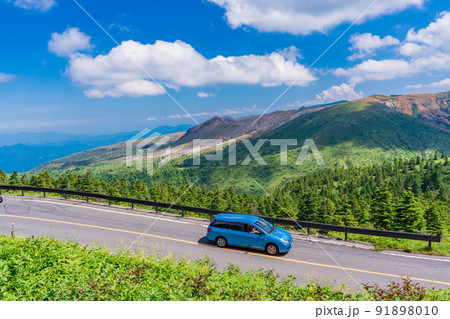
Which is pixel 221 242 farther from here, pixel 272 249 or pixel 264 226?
pixel 272 249

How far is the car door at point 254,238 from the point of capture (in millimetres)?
13047

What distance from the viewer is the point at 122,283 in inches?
262

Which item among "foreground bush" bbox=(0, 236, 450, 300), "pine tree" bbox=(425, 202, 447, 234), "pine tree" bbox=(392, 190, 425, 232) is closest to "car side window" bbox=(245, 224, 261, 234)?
"foreground bush" bbox=(0, 236, 450, 300)

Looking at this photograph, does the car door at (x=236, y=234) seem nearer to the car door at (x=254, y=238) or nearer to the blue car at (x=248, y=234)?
the blue car at (x=248, y=234)

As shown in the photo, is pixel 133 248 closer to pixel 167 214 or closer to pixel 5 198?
pixel 167 214

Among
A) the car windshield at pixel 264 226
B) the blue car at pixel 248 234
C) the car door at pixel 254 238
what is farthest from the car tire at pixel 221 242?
the car windshield at pixel 264 226

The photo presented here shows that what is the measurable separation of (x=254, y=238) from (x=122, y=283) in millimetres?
7748

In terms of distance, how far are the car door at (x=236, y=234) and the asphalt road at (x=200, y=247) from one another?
401mm

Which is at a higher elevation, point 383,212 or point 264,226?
point 264,226

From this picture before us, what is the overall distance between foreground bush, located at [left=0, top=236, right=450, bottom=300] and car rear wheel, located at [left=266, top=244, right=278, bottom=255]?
3.77 meters

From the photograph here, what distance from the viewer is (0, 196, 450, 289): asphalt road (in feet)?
35.9

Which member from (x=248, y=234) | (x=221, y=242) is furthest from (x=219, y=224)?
(x=248, y=234)

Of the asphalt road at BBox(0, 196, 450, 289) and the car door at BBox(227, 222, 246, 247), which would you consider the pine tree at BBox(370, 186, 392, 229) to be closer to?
the asphalt road at BBox(0, 196, 450, 289)
